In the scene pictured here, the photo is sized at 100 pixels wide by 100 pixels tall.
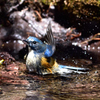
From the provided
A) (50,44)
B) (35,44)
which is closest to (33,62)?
(35,44)

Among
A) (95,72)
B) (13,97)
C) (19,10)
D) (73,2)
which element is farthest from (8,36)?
(13,97)

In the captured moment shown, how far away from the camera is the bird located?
12.2 ft

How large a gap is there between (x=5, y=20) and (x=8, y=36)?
2.26 feet

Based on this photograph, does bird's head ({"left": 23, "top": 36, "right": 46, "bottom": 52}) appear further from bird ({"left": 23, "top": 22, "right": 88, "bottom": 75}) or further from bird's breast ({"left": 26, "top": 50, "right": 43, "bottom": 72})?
bird's breast ({"left": 26, "top": 50, "right": 43, "bottom": 72})

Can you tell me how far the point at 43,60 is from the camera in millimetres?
3734

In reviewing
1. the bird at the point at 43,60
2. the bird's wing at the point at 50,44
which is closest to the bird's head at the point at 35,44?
the bird at the point at 43,60

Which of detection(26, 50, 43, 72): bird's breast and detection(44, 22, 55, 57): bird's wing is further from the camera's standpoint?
detection(44, 22, 55, 57): bird's wing

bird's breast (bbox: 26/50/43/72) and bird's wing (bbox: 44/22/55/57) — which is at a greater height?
bird's wing (bbox: 44/22/55/57)

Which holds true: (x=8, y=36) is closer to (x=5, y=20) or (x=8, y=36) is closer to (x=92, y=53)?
(x=5, y=20)

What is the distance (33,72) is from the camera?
12.3 feet

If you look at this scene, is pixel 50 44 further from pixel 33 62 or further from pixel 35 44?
pixel 33 62

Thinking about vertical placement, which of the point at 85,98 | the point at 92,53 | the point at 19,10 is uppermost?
the point at 19,10

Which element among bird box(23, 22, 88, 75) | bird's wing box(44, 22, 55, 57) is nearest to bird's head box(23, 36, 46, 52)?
bird box(23, 22, 88, 75)

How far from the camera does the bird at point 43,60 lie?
3717 mm
